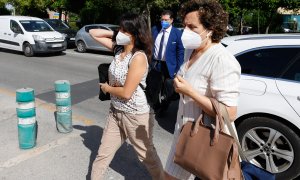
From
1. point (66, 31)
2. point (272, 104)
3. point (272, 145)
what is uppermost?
point (66, 31)

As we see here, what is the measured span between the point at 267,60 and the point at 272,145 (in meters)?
0.95

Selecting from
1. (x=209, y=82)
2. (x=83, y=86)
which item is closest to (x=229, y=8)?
(x=83, y=86)

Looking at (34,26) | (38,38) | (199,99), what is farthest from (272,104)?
(34,26)

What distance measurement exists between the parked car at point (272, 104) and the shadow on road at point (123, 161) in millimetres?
1237

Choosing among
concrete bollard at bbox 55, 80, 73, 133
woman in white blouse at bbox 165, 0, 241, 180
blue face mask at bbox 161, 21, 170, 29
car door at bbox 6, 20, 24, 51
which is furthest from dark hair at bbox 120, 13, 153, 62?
car door at bbox 6, 20, 24, 51

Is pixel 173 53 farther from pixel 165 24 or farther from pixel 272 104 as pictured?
pixel 272 104

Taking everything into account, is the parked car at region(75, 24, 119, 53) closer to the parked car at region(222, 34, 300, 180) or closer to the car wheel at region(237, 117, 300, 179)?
the parked car at region(222, 34, 300, 180)

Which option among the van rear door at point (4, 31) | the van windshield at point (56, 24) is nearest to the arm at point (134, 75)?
the van rear door at point (4, 31)

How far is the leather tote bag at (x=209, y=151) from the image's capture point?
182cm

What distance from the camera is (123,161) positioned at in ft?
13.0

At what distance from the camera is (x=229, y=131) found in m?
1.96

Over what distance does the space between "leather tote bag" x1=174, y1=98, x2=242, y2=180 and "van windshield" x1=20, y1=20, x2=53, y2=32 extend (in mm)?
12908

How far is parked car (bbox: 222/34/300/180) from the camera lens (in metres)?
3.40

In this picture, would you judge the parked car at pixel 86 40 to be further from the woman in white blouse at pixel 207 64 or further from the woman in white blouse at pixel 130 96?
the woman in white blouse at pixel 207 64
